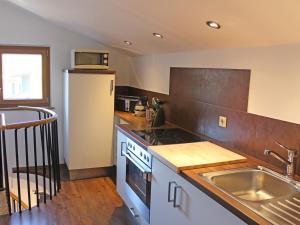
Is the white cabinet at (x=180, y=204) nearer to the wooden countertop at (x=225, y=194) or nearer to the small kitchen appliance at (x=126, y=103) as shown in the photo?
the wooden countertop at (x=225, y=194)

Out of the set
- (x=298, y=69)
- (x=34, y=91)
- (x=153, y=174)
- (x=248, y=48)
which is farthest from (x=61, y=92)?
(x=298, y=69)

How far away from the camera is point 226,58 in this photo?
2.47m

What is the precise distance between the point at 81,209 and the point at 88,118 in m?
1.16

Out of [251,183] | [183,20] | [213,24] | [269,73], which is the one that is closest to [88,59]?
[183,20]

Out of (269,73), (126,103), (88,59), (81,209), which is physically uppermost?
(88,59)

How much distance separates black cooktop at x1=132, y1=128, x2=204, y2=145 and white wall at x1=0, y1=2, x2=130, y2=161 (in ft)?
6.15

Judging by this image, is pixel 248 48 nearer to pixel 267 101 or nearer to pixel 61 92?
pixel 267 101

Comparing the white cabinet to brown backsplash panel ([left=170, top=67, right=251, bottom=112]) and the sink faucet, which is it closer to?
the sink faucet

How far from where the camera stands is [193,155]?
218 cm

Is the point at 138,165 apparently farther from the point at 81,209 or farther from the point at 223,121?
the point at 81,209

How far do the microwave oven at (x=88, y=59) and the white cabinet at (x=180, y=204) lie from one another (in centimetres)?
203

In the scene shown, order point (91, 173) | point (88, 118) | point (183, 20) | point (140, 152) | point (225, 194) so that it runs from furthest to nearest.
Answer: point (91, 173) → point (88, 118) → point (140, 152) → point (183, 20) → point (225, 194)

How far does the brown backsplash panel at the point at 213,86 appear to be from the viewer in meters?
2.33

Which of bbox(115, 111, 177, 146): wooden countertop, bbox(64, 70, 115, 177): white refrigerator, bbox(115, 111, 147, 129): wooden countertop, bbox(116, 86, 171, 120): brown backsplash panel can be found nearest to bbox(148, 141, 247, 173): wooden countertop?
bbox(115, 111, 177, 146): wooden countertop
